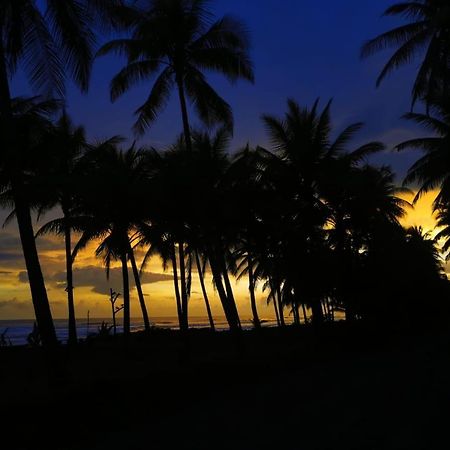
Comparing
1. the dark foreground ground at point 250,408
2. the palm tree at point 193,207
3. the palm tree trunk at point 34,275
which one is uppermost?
the palm tree at point 193,207

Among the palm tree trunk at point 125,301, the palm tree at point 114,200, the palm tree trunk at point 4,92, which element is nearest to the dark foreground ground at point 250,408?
the palm tree trunk at point 4,92

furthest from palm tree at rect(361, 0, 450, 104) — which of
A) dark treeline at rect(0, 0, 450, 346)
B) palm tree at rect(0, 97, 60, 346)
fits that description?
palm tree at rect(0, 97, 60, 346)

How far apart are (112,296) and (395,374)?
2218 cm

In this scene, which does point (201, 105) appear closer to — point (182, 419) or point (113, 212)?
point (113, 212)

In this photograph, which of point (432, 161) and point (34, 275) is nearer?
point (34, 275)

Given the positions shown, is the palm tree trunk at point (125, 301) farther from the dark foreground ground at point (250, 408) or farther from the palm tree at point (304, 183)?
the dark foreground ground at point (250, 408)

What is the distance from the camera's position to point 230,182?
63.3 feet

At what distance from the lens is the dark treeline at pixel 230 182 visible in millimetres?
16719

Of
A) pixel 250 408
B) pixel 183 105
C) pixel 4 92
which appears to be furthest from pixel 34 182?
pixel 250 408

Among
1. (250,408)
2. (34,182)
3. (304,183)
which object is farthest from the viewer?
(304,183)

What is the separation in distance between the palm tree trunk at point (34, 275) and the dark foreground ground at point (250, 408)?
1046 mm

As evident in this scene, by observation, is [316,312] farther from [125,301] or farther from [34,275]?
[34,275]

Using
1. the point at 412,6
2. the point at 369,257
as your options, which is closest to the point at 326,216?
the point at 369,257

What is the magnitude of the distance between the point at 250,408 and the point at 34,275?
→ 546 centimetres
